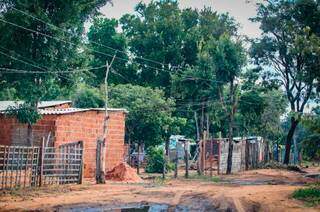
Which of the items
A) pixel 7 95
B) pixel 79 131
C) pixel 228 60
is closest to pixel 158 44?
pixel 7 95

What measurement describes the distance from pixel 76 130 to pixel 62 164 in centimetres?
640

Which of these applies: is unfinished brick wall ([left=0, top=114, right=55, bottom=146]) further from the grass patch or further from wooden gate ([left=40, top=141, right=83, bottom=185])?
the grass patch

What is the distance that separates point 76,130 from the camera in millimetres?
22797

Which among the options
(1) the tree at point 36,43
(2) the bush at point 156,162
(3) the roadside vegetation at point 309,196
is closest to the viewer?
(3) the roadside vegetation at point 309,196

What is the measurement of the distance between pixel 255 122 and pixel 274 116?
635 cm

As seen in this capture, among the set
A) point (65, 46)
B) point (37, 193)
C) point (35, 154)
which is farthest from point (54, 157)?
point (65, 46)

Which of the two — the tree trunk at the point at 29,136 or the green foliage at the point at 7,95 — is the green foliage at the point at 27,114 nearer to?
the tree trunk at the point at 29,136

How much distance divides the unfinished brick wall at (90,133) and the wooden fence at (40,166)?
4.43 meters

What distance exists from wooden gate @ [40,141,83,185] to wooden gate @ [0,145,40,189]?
0.99ft

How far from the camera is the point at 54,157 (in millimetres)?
16344

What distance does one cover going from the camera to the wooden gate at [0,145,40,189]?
1406 centimetres

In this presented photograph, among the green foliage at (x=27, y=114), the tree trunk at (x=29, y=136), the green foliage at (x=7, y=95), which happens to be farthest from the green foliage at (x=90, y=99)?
the green foliage at (x=7, y=95)

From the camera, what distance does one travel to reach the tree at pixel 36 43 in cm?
2078

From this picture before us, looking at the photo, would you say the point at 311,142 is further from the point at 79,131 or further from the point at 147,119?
the point at 147,119
